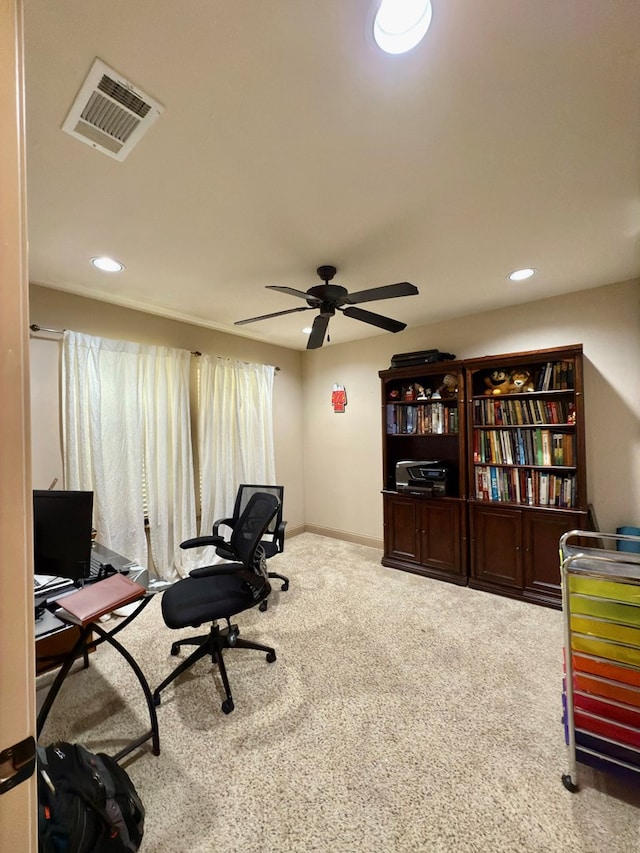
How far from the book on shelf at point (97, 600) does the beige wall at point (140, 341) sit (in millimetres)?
1467

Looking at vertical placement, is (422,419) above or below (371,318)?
below

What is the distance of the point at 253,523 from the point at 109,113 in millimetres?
2105

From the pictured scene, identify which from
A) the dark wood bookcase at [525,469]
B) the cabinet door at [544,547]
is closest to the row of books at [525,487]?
the dark wood bookcase at [525,469]

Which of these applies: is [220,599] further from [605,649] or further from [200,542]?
[605,649]

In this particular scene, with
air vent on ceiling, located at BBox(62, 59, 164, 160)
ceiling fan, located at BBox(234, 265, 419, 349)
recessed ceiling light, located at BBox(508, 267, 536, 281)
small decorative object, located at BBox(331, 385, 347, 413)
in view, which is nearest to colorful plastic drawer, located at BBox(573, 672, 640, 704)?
ceiling fan, located at BBox(234, 265, 419, 349)

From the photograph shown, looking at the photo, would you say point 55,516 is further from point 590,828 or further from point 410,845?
point 590,828

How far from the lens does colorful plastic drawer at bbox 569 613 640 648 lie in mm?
1324

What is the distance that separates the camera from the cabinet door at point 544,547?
2652 mm

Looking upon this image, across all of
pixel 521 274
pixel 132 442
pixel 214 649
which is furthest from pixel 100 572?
pixel 521 274

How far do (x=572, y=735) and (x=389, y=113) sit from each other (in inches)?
97.2

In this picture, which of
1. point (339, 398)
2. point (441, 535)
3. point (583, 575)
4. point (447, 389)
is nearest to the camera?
point (583, 575)

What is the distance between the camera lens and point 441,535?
3.23m

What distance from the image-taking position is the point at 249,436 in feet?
12.6

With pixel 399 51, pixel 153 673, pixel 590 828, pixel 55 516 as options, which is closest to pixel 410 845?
pixel 590 828
